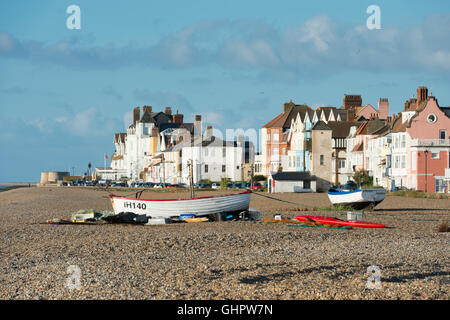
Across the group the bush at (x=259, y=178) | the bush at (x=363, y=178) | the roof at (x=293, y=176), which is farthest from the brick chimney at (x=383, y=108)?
the roof at (x=293, y=176)

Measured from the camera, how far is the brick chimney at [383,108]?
88562 millimetres

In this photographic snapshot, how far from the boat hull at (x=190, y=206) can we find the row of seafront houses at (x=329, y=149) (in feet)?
114

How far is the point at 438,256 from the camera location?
17703 mm

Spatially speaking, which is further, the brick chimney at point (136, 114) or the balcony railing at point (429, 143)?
the brick chimney at point (136, 114)

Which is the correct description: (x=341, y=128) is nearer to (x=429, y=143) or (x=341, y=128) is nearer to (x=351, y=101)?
(x=351, y=101)

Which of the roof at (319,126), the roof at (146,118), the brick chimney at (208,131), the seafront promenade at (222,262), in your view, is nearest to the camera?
the seafront promenade at (222,262)

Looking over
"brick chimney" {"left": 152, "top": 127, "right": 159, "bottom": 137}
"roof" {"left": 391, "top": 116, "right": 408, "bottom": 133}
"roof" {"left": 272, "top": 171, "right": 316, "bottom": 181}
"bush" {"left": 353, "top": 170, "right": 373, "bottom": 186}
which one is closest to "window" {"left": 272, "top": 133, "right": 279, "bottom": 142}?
"bush" {"left": 353, "top": 170, "right": 373, "bottom": 186}

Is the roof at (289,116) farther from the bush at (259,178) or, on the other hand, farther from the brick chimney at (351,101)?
the bush at (259,178)

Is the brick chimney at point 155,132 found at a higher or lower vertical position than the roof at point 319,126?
higher

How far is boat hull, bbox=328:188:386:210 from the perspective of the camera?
120 feet

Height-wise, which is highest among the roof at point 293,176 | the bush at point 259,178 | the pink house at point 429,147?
the pink house at point 429,147

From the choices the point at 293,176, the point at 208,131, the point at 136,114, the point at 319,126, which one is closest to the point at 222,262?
the point at 293,176

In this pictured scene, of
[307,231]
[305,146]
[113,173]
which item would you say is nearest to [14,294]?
[307,231]
